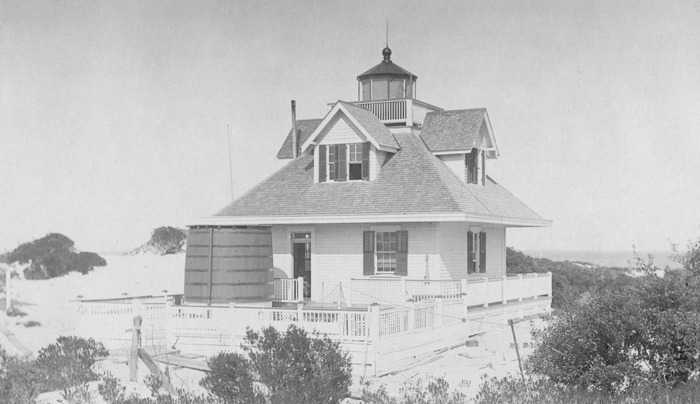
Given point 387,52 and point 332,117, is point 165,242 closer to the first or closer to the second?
point 387,52

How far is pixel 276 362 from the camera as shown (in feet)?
45.9

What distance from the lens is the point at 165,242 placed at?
55.1 metres

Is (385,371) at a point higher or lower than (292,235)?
lower

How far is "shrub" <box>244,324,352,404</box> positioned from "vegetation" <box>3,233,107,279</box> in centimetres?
2990

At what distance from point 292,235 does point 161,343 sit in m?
7.23

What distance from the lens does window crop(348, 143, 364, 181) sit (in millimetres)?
28112

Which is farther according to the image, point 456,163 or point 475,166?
point 475,166

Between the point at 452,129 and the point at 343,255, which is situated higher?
the point at 452,129

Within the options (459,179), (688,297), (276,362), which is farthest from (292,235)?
(688,297)

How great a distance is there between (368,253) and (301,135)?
288 inches

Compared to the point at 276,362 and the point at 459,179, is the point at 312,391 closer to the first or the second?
the point at 276,362

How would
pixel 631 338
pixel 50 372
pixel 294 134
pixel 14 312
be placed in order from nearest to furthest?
pixel 631 338
pixel 50 372
pixel 14 312
pixel 294 134

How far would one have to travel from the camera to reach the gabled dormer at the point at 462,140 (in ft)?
96.2

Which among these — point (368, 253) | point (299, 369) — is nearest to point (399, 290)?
point (368, 253)
